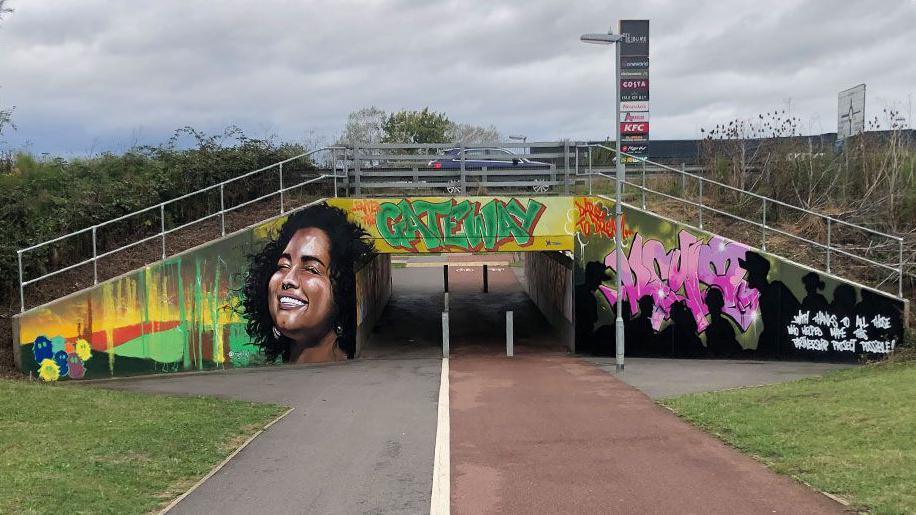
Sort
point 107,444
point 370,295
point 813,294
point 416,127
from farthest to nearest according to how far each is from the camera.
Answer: point 416,127 → point 370,295 → point 813,294 → point 107,444

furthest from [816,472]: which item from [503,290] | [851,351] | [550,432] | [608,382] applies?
[503,290]

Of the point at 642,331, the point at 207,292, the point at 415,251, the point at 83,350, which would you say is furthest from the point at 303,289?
the point at 642,331

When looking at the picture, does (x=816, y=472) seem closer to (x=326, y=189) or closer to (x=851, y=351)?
(x=851, y=351)

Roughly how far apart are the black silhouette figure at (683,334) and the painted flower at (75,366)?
44.7 ft

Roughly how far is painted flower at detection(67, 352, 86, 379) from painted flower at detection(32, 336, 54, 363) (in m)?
0.38

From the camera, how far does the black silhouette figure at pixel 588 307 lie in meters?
18.7

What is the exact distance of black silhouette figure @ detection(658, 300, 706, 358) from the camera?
58.4 feet

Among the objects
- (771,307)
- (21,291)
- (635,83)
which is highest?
(635,83)

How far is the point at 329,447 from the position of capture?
9.24 m

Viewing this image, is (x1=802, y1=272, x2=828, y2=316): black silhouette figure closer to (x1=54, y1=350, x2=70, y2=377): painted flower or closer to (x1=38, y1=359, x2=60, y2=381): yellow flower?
(x1=54, y1=350, x2=70, y2=377): painted flower

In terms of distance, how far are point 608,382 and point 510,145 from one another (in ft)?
24.3

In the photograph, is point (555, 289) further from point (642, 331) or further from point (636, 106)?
point (636, 106)

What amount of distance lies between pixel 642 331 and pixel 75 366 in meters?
13.3

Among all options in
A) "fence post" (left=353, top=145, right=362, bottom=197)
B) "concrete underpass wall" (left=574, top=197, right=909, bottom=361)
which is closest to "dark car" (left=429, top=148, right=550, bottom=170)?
"fence post" (left=353, top=145, right=362, bottom=197)
